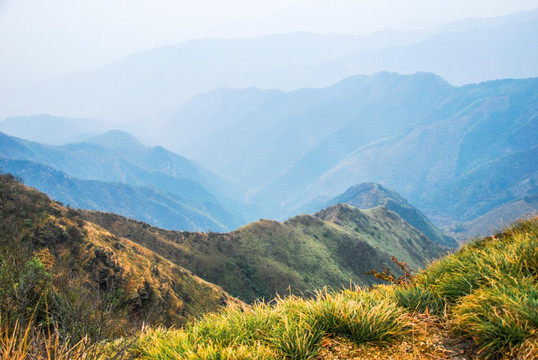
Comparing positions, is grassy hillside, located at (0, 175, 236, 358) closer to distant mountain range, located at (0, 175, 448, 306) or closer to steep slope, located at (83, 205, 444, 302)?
distant mountain range, located at (0, 175, 448, 306)

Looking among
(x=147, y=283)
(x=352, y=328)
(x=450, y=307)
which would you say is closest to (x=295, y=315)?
(x=352, y=328)

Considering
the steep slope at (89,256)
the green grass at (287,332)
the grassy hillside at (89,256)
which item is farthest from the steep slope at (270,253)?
the green grass at (287,332)

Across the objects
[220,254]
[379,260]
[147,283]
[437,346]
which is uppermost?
[437,346]

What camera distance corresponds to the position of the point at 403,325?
5031 millimetres

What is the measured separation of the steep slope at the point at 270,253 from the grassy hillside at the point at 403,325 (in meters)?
30.4

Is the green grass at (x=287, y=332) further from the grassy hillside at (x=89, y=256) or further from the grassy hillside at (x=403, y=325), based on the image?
the grassy hillside at (x=89, y=256)

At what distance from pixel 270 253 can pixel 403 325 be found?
57.8m

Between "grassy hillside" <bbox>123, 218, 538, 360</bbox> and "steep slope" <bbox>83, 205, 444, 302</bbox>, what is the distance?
1197 inches

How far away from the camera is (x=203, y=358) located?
4.33 meters

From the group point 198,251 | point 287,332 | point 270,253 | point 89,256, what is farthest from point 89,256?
point 270,253

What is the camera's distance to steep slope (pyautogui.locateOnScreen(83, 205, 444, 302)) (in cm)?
5034

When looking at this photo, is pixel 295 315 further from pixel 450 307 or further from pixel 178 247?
pixel 178 247

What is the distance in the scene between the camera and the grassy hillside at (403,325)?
4.46 meters

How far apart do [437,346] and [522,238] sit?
3118 millimetres
